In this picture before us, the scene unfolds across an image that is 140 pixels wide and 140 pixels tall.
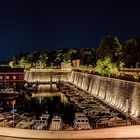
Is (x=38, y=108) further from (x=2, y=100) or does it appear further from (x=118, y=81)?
(x=118, y=81)

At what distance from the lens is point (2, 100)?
193ft

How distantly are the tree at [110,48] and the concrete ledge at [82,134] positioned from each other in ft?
164

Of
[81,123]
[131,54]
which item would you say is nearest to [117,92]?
[81,123]

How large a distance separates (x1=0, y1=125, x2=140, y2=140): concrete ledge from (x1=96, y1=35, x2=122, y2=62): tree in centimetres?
5008

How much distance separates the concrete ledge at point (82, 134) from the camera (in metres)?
21.0

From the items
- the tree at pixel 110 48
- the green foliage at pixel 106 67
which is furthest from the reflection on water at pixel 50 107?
the tree at pixel 110 48

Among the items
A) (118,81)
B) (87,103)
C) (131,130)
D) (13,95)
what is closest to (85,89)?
(13,95)

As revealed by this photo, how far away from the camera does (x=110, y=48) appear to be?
7275 cm

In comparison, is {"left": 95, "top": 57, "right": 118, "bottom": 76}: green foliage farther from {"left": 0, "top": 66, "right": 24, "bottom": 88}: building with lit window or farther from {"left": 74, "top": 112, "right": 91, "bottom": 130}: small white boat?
{"left": 74, "top": 112, "right": 91, "bottom": 130}: small white boat

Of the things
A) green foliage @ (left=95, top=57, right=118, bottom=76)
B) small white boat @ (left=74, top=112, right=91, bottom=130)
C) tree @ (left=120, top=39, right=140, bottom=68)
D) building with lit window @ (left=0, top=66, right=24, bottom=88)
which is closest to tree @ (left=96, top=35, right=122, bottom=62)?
tree @ (left=120, top=39, right=140, bottom=68)

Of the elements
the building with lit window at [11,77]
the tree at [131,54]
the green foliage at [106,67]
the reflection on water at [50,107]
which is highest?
the tree at [131,54]

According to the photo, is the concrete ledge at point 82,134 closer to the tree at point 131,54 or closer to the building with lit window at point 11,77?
the tree at point 131,54

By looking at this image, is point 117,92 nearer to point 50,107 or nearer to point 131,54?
point 50,107

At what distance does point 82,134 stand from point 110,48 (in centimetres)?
5259
